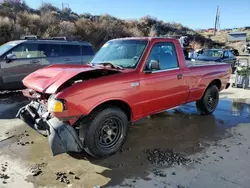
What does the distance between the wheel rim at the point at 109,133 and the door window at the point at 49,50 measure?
5.56 meters

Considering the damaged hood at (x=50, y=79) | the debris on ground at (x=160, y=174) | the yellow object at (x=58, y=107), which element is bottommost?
the debris on ground at (x=160, y=174)

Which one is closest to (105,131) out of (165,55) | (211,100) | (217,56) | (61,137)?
(61,137)

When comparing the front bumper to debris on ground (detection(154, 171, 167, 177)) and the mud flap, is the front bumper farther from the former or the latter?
debris on ground (detection(154, 171, 167, 177))

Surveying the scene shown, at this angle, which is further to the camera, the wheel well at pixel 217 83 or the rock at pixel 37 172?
the wheel well at pixel 217 83

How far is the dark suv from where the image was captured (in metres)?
7.64

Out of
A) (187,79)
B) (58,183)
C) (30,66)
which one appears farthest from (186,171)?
(30,66)

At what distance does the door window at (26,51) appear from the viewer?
25.8 feet

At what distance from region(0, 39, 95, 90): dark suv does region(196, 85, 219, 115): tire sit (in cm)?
523

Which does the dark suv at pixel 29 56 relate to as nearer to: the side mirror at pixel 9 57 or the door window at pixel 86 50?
the side mirror at pixel 9 57

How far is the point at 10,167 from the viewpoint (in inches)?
141

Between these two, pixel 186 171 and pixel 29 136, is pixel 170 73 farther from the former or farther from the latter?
pixel 29 136

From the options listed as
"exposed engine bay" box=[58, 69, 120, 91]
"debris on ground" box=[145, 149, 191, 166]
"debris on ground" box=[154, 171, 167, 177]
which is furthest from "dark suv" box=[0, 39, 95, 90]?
"debris on ground" box=[154, 171, 167, 177]

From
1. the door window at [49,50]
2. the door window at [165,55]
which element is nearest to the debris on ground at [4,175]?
the door window at [165,55]

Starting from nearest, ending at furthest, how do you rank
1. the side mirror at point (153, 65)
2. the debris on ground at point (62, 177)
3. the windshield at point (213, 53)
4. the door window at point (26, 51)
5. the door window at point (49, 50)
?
the debris on ground at point (62, 177), the side mirror at point (153, 65), the door window at point (26, 51), the door window at point (49, 50), the windshield at point (213, 53)
